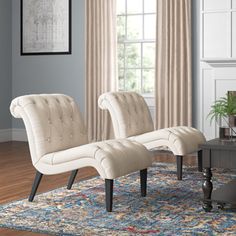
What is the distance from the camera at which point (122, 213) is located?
3930mm

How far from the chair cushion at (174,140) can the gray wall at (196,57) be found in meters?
1.85

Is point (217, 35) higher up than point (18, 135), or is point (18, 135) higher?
point (217, 35)

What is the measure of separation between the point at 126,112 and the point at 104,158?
5.30 ft

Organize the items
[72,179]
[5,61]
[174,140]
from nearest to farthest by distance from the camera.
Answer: [72,179]
[174,140]
[5,61]

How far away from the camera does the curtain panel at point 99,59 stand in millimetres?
7879

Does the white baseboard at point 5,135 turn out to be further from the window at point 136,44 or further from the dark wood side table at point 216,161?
the dark wood side table at point 216,161

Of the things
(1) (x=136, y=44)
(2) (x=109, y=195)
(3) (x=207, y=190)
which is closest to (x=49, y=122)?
(2) (x=109, y=195)

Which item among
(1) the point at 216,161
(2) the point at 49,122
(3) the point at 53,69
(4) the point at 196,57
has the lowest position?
(1) the point at 216,161

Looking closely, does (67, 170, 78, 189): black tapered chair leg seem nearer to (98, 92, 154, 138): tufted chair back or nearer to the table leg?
(98, 92, 154, 138): tufted chair back

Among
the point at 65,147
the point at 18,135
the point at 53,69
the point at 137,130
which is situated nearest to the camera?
the point at 65,147

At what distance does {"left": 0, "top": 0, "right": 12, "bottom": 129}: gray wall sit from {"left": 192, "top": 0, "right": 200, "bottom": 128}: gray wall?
10.2 ft

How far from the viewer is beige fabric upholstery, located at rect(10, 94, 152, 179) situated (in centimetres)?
405

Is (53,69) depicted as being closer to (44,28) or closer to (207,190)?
(44,28)

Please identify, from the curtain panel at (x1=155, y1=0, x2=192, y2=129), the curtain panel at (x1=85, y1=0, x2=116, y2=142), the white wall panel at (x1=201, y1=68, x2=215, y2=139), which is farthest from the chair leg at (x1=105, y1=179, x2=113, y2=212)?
the curtain panel at (x1=85, y1=0, x2=116, y2=142)
